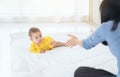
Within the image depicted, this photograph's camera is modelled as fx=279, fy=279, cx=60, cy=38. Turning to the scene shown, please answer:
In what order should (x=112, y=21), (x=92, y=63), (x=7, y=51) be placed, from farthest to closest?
(x=7, y=51) → (x=92, y=63) → (x=112, y=21)

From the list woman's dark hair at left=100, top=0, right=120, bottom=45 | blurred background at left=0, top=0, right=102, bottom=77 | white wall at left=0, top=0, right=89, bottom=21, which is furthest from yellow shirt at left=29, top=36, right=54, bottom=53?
white wall at left=0, top=0, right=89, bottom=21

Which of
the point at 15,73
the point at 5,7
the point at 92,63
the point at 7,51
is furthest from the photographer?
the point at 5,7

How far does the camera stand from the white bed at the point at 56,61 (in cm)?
190

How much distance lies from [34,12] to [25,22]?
8.4 inches

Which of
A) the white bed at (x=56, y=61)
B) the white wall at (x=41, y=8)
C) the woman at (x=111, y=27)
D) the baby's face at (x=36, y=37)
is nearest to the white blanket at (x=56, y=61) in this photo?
the white bed at (x=56, y=61)

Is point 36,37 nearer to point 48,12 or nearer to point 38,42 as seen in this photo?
point 38,42

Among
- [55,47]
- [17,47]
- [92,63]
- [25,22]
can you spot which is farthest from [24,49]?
[25,22]

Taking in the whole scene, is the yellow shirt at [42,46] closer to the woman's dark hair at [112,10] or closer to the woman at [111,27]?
the woman at [111,27]

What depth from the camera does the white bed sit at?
75.0 inches

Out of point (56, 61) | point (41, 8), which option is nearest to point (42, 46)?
point (56, 61)

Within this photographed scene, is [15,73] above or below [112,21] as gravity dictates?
below

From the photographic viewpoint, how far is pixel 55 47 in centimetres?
265

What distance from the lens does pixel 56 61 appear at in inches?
86.0

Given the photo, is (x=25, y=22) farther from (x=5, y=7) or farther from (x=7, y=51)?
(x=7, y=51)
